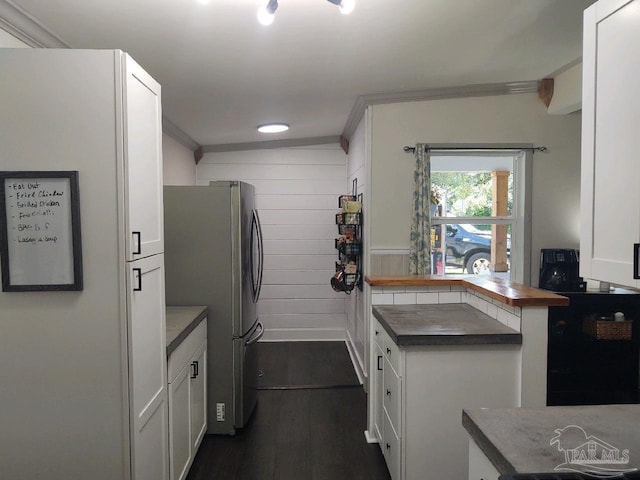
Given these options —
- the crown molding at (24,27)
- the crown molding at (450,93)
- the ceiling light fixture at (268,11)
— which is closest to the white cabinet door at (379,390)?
the ceiling light fixture at (268,11)

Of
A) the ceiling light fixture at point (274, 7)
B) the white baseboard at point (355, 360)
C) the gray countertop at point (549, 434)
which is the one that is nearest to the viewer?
the gray countertop at point (549, 434)

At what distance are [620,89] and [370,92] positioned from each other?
8.37ft

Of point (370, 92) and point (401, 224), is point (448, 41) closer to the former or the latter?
point (370, 92)

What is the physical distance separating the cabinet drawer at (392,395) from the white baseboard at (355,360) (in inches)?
56.0

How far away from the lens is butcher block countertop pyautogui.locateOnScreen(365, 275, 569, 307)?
2049 millimetres

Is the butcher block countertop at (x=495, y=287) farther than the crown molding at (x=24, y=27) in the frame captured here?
Yes

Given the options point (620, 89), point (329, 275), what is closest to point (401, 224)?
point (329, 275)

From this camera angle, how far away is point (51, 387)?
1.60 m

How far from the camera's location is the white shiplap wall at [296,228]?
5398 mm

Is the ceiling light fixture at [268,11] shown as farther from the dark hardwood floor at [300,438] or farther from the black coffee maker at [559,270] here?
the black coffee maker at [559,270]

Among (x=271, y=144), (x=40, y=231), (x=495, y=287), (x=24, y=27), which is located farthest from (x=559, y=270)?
(x=24, y=27)

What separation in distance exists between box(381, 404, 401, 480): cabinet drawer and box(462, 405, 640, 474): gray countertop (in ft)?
3.37

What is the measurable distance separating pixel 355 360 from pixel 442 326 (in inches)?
94.4

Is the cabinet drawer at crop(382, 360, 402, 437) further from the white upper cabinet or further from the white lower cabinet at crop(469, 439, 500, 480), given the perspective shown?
the white upper cabinet
